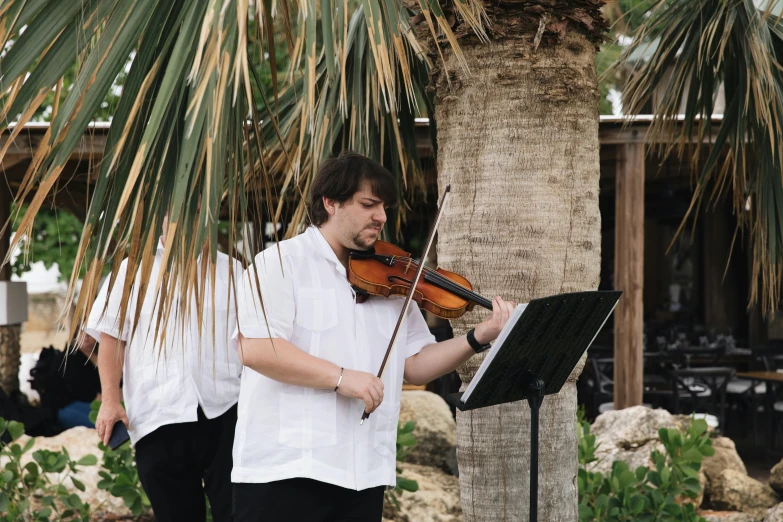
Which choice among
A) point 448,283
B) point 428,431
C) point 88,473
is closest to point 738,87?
point 448,283

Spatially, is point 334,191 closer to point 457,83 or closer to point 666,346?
point 457,83

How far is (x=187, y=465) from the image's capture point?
3.15 meters

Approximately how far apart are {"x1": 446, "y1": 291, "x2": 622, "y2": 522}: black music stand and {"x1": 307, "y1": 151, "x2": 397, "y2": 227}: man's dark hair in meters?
0.49

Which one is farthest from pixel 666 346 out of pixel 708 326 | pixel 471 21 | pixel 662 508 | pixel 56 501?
pixel 471 21

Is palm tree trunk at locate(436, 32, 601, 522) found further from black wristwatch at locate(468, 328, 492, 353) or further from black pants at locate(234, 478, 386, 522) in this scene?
black pants at locate(234, 478, 386, 522)

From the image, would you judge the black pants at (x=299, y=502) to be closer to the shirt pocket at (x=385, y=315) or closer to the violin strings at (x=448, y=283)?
the shirt pocket at (x=385, y=315)

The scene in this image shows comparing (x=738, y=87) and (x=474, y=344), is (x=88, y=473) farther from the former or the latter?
(x=738, y=87)

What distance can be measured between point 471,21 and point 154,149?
759 mm

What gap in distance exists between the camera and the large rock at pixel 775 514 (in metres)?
4.56

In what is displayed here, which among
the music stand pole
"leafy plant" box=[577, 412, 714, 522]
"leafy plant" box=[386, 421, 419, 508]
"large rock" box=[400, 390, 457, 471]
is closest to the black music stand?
the music stand pole

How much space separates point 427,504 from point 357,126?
2.09 metres

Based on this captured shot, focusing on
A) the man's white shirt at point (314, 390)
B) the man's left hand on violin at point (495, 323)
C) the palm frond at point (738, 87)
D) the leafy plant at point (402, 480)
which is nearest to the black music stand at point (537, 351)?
the man's left hand on violin at point (495, 323)

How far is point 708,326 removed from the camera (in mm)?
13148

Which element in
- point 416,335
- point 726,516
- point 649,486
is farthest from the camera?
point 726,516
